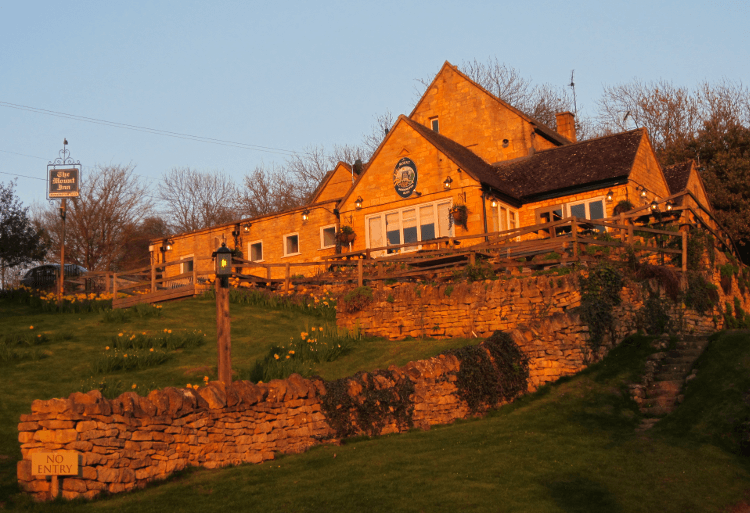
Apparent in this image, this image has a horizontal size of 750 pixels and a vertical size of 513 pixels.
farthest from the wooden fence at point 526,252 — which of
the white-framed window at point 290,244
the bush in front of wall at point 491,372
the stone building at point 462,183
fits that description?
the white-framed window at point 290,244

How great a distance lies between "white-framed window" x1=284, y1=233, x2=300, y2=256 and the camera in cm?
3194

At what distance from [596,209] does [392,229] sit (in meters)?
7.58

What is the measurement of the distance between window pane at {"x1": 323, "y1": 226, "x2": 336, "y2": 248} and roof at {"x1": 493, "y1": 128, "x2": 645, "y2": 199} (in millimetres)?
7378

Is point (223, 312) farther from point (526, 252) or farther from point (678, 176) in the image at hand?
point (678, 176)

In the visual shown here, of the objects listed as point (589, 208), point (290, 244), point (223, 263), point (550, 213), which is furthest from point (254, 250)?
point (223, 263)

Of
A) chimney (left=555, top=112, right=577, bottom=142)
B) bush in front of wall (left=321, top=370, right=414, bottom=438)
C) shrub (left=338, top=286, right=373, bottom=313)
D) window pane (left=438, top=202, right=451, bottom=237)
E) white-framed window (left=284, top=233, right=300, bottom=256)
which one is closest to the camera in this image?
bush in front of wall (left=321, top=370, right=414, bottom=438)

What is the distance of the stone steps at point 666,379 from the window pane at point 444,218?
11.5 m

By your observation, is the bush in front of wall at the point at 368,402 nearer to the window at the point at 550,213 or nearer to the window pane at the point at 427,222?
the window at the point at 550,213

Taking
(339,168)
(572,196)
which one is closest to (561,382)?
(572,196)

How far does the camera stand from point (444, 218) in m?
26.4

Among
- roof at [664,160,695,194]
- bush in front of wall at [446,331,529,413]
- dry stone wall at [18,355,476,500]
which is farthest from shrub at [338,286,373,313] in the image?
roof at [664,160,695,194]

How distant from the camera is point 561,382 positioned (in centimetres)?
1488

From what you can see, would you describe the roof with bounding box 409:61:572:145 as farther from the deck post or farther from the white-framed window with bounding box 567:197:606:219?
the deck post

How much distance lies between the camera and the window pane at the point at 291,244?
105 feet
